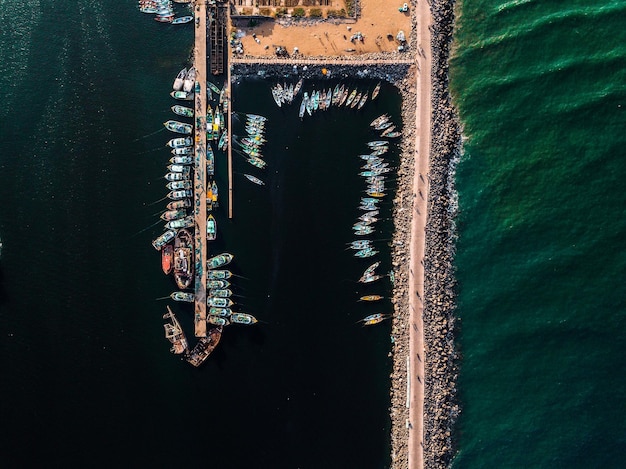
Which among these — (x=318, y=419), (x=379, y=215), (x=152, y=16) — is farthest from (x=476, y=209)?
(x=152, y=16)

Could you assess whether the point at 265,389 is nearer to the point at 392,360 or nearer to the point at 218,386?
the point at 218,386

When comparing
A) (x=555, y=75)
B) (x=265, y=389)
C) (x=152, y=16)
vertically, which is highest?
(x=152, y=16)

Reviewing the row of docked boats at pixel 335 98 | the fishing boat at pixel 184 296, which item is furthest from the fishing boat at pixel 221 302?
the row of docked boats at pixel 335 98

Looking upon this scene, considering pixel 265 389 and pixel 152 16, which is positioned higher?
pixel 152 16

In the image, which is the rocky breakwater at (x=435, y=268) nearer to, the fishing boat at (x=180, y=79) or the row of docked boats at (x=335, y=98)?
the row of docked boats at (x=335, y=98)

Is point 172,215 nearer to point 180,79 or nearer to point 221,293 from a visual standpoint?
point 221,293

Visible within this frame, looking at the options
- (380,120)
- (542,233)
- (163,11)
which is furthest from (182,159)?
(542,233)

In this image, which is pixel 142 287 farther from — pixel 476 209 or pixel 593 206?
pixel 593 206
